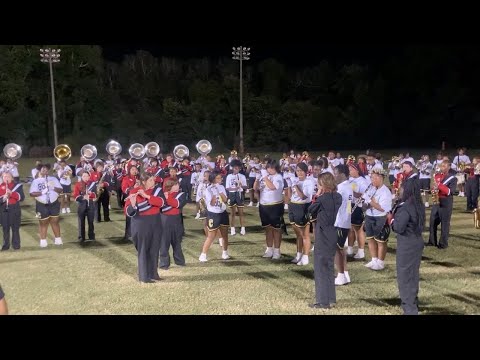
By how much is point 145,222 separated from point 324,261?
3101mm

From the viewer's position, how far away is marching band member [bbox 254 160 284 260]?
1021 cm

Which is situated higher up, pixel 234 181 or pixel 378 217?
pixel 234 181

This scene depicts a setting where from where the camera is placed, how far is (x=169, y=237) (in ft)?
31.5

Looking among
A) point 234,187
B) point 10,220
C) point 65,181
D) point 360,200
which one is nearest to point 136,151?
point 65,181

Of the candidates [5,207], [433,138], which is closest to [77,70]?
[433,138]

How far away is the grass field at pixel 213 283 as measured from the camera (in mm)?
7414

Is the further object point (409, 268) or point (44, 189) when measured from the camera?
point (44, 189)

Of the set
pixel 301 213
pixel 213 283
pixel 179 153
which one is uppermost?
pixel 179 153

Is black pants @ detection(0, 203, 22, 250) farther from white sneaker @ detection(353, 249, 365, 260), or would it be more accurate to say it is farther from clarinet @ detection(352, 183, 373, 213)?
white sneaker @ detection(353, 249, 365, 260)

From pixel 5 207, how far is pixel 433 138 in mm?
42219

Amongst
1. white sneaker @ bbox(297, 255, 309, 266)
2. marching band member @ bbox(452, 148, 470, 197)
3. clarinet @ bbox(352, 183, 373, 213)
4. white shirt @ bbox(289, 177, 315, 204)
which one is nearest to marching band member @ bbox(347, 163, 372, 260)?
clarinet @ bbox(352, 183, 373, 213)

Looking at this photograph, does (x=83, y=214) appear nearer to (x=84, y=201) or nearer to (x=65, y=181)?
(x=84, y=201)

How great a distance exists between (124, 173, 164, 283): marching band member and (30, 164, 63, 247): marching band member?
3.91m

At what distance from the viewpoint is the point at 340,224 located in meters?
8.27
